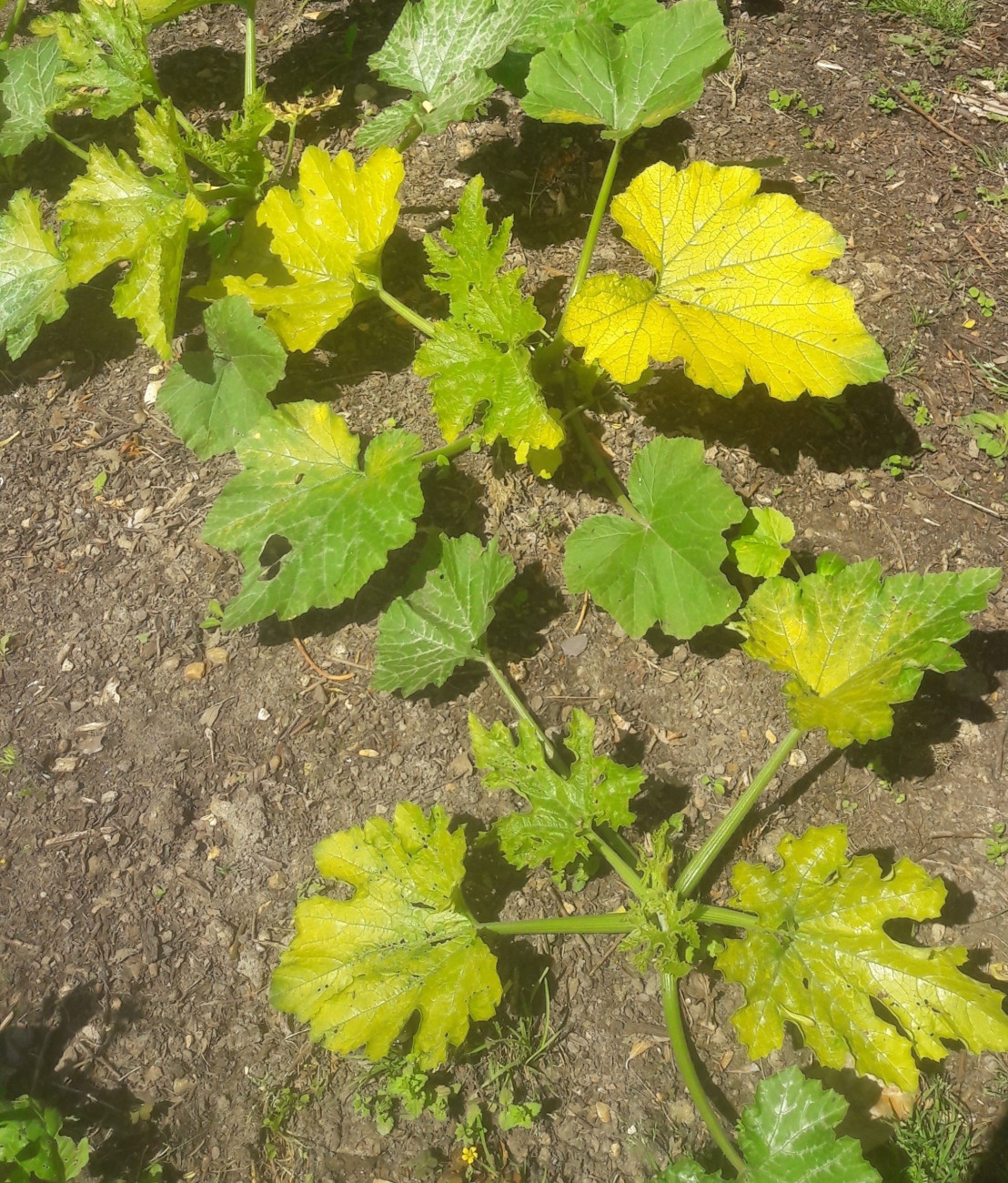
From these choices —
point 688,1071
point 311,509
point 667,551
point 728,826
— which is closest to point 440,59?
point 311,509

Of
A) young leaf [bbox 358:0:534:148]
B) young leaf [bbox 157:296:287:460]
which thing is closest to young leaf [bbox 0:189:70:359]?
young leaf [bbox 157:296:287:460]

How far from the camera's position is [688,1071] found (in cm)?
217

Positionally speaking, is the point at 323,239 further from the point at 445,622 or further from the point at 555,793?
the point at 555,793

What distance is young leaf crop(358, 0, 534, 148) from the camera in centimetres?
285

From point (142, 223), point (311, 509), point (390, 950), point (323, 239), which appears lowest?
point (390, 950)

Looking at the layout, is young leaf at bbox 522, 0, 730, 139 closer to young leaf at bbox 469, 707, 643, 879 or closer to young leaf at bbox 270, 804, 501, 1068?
young leaf at bbox 469, 707, 643, 879

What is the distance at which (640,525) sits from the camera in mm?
2516

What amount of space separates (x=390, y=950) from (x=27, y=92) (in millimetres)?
3083

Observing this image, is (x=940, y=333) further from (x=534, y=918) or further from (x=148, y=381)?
(x=148, y=381)

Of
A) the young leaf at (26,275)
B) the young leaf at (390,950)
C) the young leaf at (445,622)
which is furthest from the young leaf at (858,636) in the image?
the young leaf at (26,275)

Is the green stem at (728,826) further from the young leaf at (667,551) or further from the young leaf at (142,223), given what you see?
the young leaf at (142,223)

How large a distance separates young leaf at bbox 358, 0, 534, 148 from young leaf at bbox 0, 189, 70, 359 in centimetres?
107

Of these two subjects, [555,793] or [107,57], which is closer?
[555,793]

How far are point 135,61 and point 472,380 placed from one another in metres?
1.47
